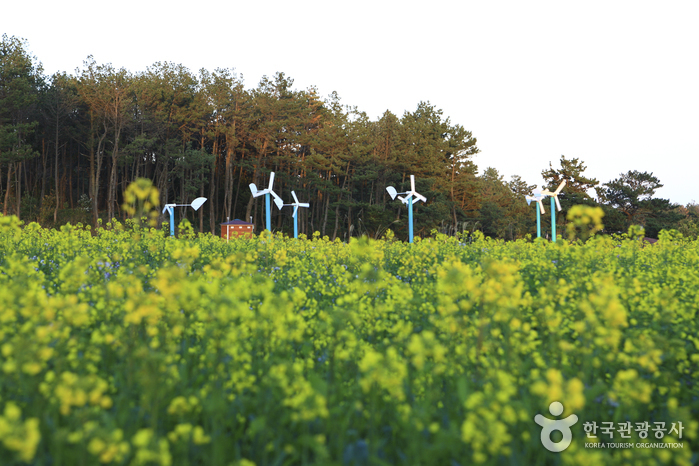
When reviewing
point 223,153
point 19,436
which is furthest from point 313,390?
point 223,153

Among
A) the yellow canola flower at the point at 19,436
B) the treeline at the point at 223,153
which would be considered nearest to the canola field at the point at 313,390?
the yellow canola flower at the point at 19,436

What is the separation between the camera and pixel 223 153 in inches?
2142

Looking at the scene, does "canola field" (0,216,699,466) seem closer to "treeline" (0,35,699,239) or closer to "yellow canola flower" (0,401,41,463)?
"yellow canola flower" (0,401,41,463)

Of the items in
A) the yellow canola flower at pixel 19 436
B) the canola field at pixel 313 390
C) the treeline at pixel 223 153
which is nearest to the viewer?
the yellow canola flower at pixel 19 436

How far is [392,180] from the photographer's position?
172 ft

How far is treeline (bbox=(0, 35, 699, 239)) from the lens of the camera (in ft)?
136

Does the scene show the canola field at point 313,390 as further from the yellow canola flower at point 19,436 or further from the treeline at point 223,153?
the treeline at point 223,153

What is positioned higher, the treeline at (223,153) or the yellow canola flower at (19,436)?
the treeline at (223,153)

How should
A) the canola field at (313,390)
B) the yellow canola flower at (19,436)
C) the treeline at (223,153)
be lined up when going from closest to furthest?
1. the yellow canola flower at (19,436)
2. the canola field at (313,390)
3. the treeline at (223,153)

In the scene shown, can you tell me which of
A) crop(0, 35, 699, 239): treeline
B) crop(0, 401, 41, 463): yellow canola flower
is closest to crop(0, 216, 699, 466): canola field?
crop(0, 401, 41, 463): yellow canola flower

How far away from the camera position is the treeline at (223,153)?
136 feet

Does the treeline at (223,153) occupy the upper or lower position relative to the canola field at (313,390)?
upper

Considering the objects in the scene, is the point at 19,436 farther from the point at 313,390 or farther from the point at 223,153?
the point at 223,153

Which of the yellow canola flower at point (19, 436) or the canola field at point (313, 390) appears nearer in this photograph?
the yellow canola flower at point (19, 436)
